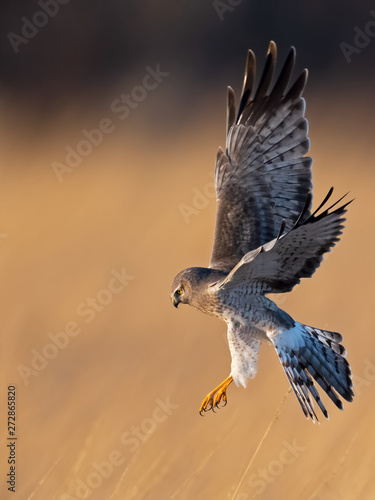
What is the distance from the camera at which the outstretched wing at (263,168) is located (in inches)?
172

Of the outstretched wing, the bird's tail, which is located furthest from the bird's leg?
the outstretched wing

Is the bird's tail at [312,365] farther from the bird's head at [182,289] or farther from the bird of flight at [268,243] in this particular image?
the bird's head at [182,289]

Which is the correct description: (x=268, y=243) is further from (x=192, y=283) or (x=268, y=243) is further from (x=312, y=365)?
(x=312, y=365)

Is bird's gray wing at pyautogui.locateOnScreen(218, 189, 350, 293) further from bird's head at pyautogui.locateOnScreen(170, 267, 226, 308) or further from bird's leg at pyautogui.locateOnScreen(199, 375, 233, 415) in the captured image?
bird's leg at pyautogui.locateOnScreen(199, 375, 233, 415)

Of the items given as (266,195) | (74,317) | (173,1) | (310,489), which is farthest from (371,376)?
(173,1)

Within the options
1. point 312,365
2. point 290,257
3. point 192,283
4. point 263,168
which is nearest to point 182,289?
point 192,283

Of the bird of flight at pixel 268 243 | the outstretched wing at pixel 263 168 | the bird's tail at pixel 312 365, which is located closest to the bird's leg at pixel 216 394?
the bird of flight at pixel 268 243

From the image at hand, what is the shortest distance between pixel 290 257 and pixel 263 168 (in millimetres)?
869

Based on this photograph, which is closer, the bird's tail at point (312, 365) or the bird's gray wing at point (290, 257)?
the bird's gray wing at point (290, 257)

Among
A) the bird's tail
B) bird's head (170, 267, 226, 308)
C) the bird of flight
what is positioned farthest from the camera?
bird's head (170, 267, 226, 308)

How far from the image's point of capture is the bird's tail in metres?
3.85

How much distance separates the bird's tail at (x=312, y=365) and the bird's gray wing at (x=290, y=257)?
26 centimetres

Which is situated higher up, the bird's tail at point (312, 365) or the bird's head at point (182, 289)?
the bird's head at point (182, 289)

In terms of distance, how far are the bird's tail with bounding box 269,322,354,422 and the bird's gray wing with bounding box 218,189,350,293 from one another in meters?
0.26
